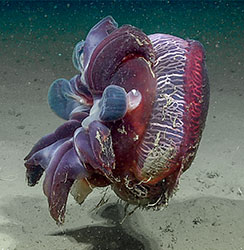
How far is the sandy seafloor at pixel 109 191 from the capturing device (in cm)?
297

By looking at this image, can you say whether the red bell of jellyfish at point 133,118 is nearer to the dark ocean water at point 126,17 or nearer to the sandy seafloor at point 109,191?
the sandy seafloor at point 109,191

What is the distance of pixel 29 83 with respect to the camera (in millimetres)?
6496

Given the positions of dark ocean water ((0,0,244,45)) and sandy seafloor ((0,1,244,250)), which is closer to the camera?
sandy seafloor ((0,1,244,250))

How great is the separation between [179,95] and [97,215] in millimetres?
1719

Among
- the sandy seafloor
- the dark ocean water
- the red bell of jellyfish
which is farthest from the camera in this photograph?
the dark ocean water

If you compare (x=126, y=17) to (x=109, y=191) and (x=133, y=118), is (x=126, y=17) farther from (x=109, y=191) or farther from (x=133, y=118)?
(x=133, y=118)

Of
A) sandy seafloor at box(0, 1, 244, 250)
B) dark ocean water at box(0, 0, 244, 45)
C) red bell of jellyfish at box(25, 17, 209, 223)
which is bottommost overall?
dark ocean water at box(0, 0, 244, 45)

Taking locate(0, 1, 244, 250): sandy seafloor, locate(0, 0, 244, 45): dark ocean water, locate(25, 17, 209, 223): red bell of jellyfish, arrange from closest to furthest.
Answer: locate(25, 17, 209, 223): red bell of jellyfish, locate(0, 1, 244, 250): sandy seafloor, locate(0, 0, 244, 45): dark ocean water

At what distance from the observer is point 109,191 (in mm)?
3676

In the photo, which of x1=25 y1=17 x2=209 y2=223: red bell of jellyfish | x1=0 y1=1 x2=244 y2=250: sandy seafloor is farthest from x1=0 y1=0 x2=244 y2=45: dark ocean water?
x1=25 y1=17 x2=209 y2=223: red bell of jellyfish

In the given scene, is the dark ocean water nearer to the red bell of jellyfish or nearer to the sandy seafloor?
the sandy seafloor

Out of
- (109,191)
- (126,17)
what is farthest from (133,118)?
(126,17)

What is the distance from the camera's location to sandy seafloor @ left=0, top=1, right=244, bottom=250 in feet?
9.75

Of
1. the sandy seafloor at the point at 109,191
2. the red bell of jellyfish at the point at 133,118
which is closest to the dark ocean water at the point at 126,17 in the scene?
the sandy seafloor at the point at 109,191
